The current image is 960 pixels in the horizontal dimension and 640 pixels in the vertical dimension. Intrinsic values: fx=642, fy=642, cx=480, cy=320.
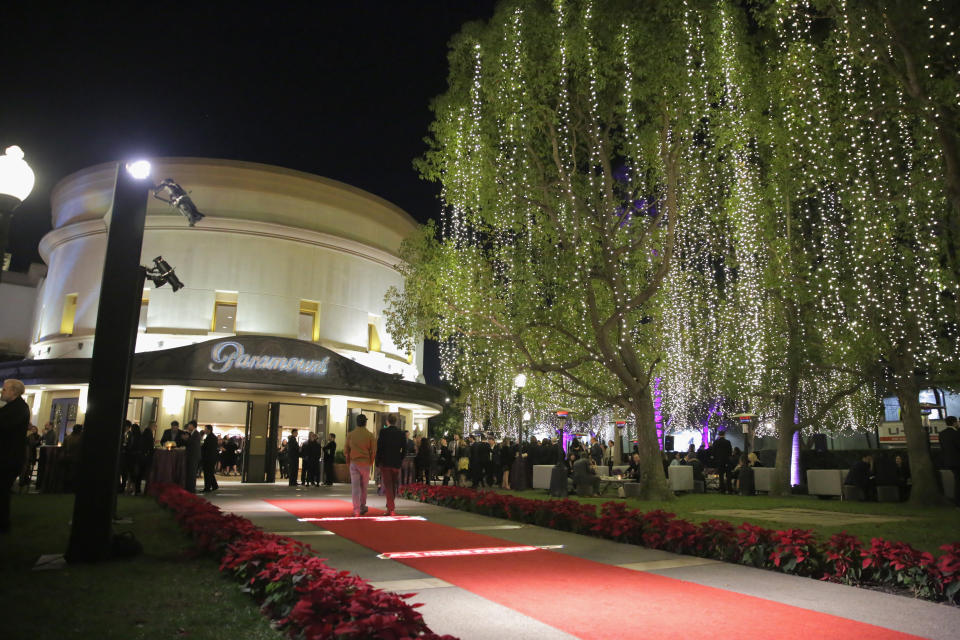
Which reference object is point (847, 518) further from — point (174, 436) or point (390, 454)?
point (174, 436)

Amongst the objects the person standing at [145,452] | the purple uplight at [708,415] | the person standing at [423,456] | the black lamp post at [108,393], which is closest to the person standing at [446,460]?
the person standing at [423,456]

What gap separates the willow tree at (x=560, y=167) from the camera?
48.8 feet

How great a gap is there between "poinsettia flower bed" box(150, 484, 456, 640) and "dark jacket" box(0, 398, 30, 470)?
225cm

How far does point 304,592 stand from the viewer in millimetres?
4215

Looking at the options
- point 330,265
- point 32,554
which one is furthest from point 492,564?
point 330,265

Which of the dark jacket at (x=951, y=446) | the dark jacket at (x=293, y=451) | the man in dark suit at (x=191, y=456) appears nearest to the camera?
the dark jacket at (x=951, y=446)

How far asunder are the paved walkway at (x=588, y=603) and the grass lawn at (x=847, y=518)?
2.73 m

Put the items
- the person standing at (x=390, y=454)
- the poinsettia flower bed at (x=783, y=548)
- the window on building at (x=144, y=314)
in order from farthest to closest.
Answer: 1. the window on building at (x=144, y=314)
2. the person standing at (x=390, y=454)
3. the poinsettia flower bed at (x=783, y=548)

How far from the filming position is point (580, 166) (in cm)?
1730

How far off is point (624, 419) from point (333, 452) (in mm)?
20506

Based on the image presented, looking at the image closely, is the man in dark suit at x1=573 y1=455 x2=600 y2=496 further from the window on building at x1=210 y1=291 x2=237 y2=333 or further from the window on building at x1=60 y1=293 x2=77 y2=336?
the window on building at x1=60 y1=293 x2=77 y2=336

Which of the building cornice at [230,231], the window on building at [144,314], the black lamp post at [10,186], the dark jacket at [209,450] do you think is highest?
the building cornice at [230,231]

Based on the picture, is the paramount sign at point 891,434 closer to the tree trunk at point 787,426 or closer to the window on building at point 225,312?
the tree trunk at point 787,426

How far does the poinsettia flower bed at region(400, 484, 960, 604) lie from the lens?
18.1 ft
